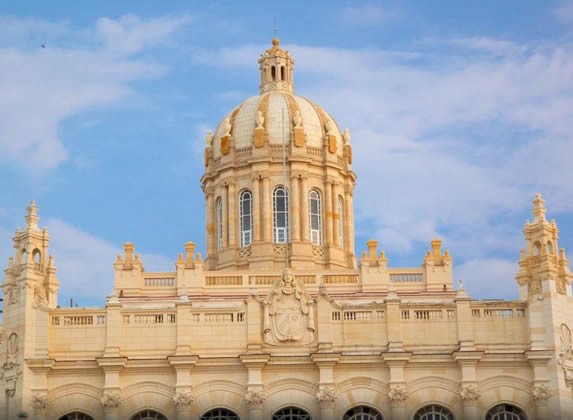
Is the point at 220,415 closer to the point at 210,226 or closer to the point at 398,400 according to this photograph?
the point at 398,400

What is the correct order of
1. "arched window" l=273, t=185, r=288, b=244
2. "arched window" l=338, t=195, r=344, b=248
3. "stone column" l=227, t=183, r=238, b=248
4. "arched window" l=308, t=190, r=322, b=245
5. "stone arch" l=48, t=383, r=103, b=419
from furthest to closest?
"arched window" l=338, t=195, r=344, b=248, "arched window" l=308, t=190, r=322, b=245, "stone column" l=227, t=183, r=238, b=248, "arched window" l=273, t=185, r=288, b=244, "stone arch" l=48, t=383, r=103, b=419

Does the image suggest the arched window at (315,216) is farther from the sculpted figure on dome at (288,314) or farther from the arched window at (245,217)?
→ the sculpted figure on dome at (288,314)

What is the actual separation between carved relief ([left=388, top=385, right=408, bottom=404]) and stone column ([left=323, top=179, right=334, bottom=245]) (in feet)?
54.7

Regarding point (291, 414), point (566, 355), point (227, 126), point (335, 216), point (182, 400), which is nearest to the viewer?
point (182, 400)

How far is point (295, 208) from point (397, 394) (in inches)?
718

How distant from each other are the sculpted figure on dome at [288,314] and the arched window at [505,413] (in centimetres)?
884

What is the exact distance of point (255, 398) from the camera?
6425 centimetres

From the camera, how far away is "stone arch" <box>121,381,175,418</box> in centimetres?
6469

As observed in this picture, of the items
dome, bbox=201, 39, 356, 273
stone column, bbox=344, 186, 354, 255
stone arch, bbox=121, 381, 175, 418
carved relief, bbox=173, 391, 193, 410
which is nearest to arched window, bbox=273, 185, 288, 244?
dome, bbox=201, 39, 356, 273

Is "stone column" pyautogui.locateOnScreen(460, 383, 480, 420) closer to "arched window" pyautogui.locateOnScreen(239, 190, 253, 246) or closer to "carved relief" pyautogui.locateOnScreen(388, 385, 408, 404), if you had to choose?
"carved relief" pyautogui.locateOnScreen(388, 385, 408, 404)

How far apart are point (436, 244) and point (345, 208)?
7483mm

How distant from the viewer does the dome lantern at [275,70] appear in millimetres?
85625

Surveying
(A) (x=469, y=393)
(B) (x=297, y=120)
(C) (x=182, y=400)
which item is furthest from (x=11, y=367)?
(B) (x=297, y=120)

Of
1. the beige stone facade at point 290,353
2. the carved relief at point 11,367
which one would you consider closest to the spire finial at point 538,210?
the beige stone facade at point 290,353
